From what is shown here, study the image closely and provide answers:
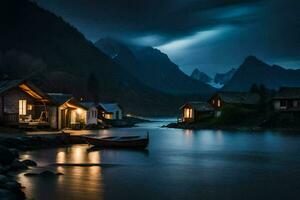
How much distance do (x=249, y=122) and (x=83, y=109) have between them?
49246 mm

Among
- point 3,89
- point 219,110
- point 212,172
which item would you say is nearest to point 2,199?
point 212,172

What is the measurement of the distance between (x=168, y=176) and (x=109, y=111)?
329ft

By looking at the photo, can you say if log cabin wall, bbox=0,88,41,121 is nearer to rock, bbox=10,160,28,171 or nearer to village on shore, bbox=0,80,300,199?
village on shore, bbox=0,80,300,199

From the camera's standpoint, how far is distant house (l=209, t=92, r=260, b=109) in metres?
120

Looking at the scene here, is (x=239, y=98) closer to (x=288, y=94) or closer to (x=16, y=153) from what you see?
(x=288, y=94)

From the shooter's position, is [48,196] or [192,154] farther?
[192,154]

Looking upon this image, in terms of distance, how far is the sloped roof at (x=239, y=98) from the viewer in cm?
12038

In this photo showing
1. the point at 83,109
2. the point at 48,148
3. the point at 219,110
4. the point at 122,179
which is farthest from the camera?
the point at 219,110

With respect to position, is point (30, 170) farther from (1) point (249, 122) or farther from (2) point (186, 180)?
(1) point (249, 122)

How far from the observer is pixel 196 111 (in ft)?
401

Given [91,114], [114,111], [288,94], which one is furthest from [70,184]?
[114,111]

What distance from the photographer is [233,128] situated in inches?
4313

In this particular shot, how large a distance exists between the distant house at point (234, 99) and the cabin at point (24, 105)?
211 ft

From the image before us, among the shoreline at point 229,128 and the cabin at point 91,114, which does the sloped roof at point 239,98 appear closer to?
the shoreline at point 229,128
